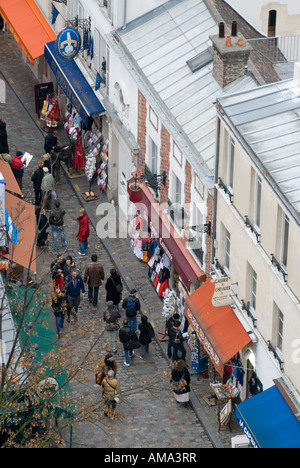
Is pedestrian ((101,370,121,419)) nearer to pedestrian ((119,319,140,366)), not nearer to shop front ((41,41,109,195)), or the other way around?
pedestrian ((119,319,140,366))

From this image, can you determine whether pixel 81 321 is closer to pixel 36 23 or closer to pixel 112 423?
pixel 112 423

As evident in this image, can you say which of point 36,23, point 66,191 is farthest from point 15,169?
point 36,23

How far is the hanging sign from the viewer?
51188 mm

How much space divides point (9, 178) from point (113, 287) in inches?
280

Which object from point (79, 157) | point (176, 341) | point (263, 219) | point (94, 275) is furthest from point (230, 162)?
point (79, 157)

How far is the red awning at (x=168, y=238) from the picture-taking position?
141 feet

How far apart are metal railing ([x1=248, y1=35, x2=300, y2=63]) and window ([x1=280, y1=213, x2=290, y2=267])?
11.3 meters

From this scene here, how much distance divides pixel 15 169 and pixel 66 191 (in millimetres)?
2553

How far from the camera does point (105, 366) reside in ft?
134

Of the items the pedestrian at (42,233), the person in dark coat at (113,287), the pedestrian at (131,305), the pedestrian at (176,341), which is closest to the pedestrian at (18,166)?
the pedestrian at (42,233)

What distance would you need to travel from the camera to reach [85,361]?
39219 mm

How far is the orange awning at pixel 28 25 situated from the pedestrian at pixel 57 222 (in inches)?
382

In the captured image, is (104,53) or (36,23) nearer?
(104,53)

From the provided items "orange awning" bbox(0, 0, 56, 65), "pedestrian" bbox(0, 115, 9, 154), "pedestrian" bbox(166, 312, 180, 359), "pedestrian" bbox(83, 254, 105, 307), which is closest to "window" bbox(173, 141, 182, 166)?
"pedestrian" bbox(83, 254, 105, 307)
